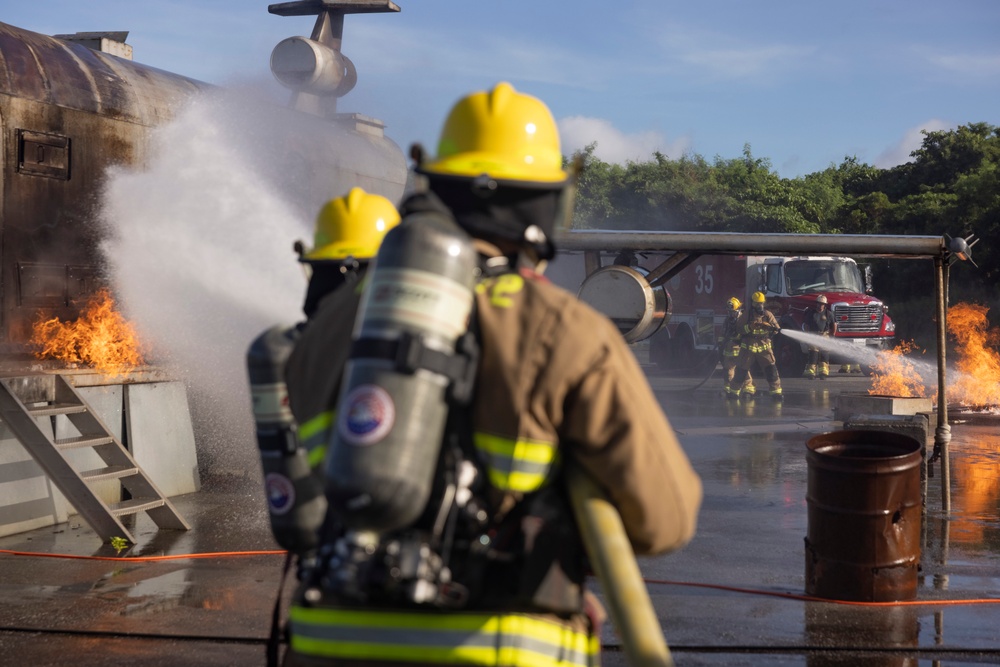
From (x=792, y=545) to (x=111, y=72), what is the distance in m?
7.27

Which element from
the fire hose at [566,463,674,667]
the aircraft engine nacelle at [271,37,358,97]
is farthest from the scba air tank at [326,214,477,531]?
the aircraft engine nacelle at [271,37,358,97]

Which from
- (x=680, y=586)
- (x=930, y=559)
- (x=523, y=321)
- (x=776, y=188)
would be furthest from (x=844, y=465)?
(x=776, y=188)

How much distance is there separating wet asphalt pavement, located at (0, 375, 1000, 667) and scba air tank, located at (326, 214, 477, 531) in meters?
3.63

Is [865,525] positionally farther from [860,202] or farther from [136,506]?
[860,202]

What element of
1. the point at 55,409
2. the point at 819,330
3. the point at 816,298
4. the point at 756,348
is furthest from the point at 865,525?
the point at 816,298

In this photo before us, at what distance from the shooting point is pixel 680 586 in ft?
22.0

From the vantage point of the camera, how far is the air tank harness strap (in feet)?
6.34

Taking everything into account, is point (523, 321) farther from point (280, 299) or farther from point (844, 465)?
point (280, 299)

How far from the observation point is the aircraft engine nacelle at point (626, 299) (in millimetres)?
12258

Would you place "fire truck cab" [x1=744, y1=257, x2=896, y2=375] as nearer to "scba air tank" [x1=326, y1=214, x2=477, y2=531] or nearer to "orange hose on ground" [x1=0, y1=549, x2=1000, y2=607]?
"orange hose on ground" [x1=0, y1=549, x2=1000, y2=607]

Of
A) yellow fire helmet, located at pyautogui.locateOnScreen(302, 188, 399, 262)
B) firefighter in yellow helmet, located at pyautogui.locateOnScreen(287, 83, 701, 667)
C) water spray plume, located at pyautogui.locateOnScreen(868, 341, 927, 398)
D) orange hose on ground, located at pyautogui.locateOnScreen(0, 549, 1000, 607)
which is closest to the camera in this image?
firefighter in yellow helmet, located at pyautogui.locateOnScreen(287, 83, 701, 667)

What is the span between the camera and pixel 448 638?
206 centimetres

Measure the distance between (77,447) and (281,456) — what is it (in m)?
5.57

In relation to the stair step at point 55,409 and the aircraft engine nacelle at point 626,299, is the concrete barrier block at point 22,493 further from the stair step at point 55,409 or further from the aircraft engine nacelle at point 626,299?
the aircraft engine nacelle at point 626,299
